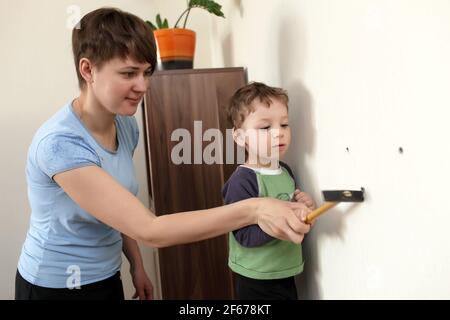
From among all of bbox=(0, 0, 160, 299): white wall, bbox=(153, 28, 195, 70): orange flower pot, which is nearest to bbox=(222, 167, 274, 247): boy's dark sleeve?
bbox=(153, 28, 195, 70): orange flower pot

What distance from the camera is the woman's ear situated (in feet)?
2.59

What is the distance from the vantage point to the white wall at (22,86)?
188cm

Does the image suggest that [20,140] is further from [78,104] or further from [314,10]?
[314,10]

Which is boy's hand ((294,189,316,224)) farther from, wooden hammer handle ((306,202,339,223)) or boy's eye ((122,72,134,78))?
boy's eye ((122,72,134,78))

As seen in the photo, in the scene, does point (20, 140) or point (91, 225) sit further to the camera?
point (20, 140)

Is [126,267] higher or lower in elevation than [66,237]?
lower

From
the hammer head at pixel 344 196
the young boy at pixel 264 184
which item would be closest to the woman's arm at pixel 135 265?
the young boy at pixel 264 184

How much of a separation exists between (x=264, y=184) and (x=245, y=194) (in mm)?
53

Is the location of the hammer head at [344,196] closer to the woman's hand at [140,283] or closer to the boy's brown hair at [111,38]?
the boy's brown hair at [111,38]

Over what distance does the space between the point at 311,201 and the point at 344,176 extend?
12 centimetres

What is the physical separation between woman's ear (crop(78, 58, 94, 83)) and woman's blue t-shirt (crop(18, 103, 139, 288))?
0.08m
